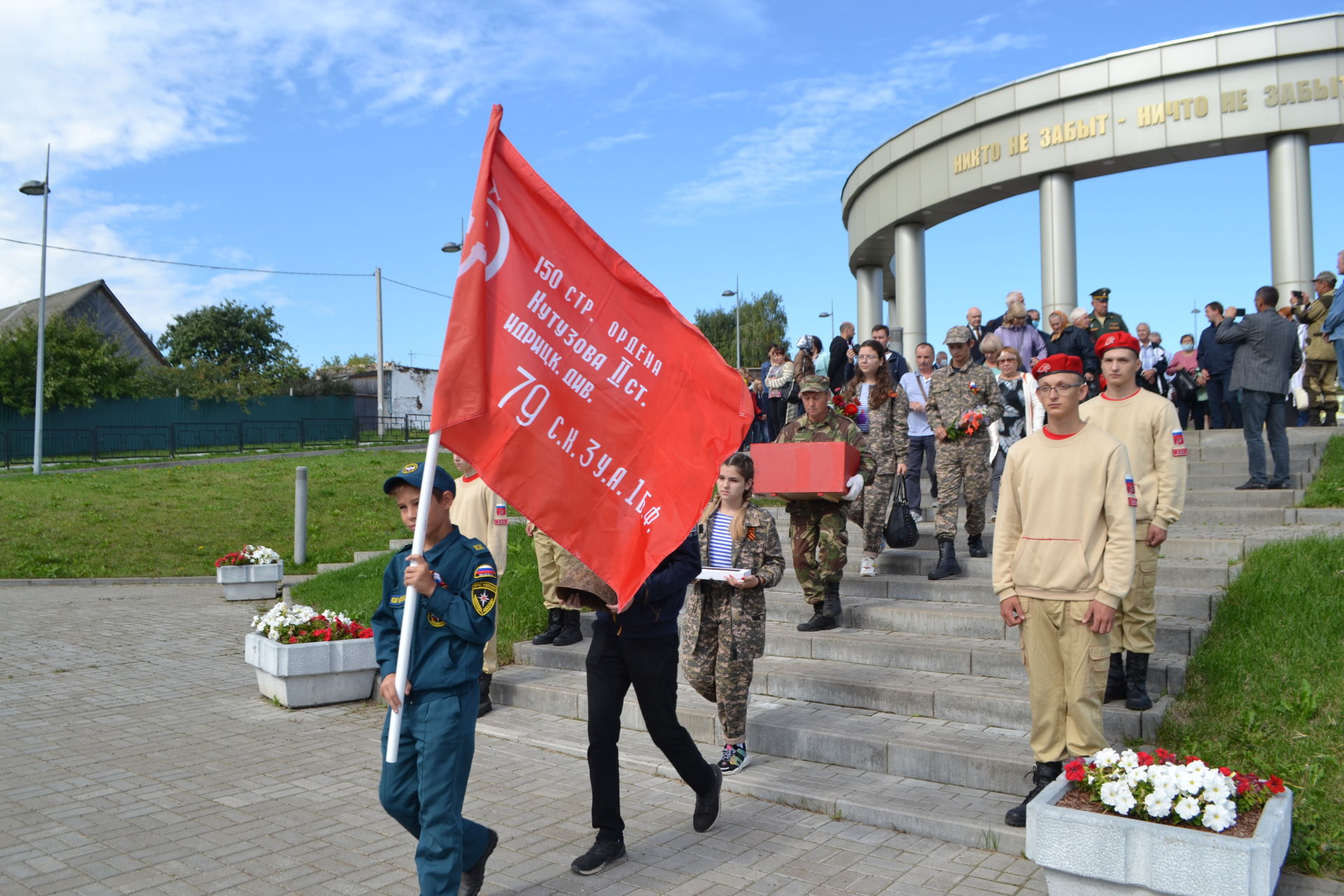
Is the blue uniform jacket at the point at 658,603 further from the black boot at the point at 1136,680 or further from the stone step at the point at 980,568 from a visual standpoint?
the black boot at the point at 1136,680

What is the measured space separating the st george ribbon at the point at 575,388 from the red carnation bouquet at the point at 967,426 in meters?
4.70

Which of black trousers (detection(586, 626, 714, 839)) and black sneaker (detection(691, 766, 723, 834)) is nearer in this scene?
black trousers (detection(586, 626, 714, 839))

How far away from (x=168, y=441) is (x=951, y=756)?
33730mm

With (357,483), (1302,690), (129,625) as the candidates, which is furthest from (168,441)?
(1302,690)

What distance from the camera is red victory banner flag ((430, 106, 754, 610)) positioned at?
419 cm

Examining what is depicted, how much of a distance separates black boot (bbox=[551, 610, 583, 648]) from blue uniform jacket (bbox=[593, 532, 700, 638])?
4018 mm

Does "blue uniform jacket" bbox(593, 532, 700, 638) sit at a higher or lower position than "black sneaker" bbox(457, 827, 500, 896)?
higher

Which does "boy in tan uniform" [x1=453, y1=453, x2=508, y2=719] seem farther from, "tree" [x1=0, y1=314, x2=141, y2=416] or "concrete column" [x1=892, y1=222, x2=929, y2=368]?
"tree" [x1=0, y1=314, x2=141, y2=416]

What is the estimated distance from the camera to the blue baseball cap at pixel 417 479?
13.3 ft

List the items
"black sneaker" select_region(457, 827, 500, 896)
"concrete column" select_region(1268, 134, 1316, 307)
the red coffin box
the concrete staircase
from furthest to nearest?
"concrete column" select_region(1268, 134, 1316, 307)
the red coffin box
the concrete staircase
"black sneaker" select_region(457, 827, 500, 896)

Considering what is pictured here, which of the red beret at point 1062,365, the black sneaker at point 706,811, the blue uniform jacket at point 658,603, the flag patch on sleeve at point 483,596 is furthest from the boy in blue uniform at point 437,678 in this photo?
the red beret at point 1062,365

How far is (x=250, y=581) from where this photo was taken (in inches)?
578

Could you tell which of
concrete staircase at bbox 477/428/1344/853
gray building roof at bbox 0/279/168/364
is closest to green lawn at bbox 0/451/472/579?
concrete staircase at bbox 477/428/1344/853

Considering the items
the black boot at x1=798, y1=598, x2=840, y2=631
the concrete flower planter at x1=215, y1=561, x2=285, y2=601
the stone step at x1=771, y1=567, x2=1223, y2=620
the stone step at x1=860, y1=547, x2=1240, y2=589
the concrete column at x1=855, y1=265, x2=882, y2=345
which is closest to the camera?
the stone step at x1=771, y1=567, x2=1223, y2=620
